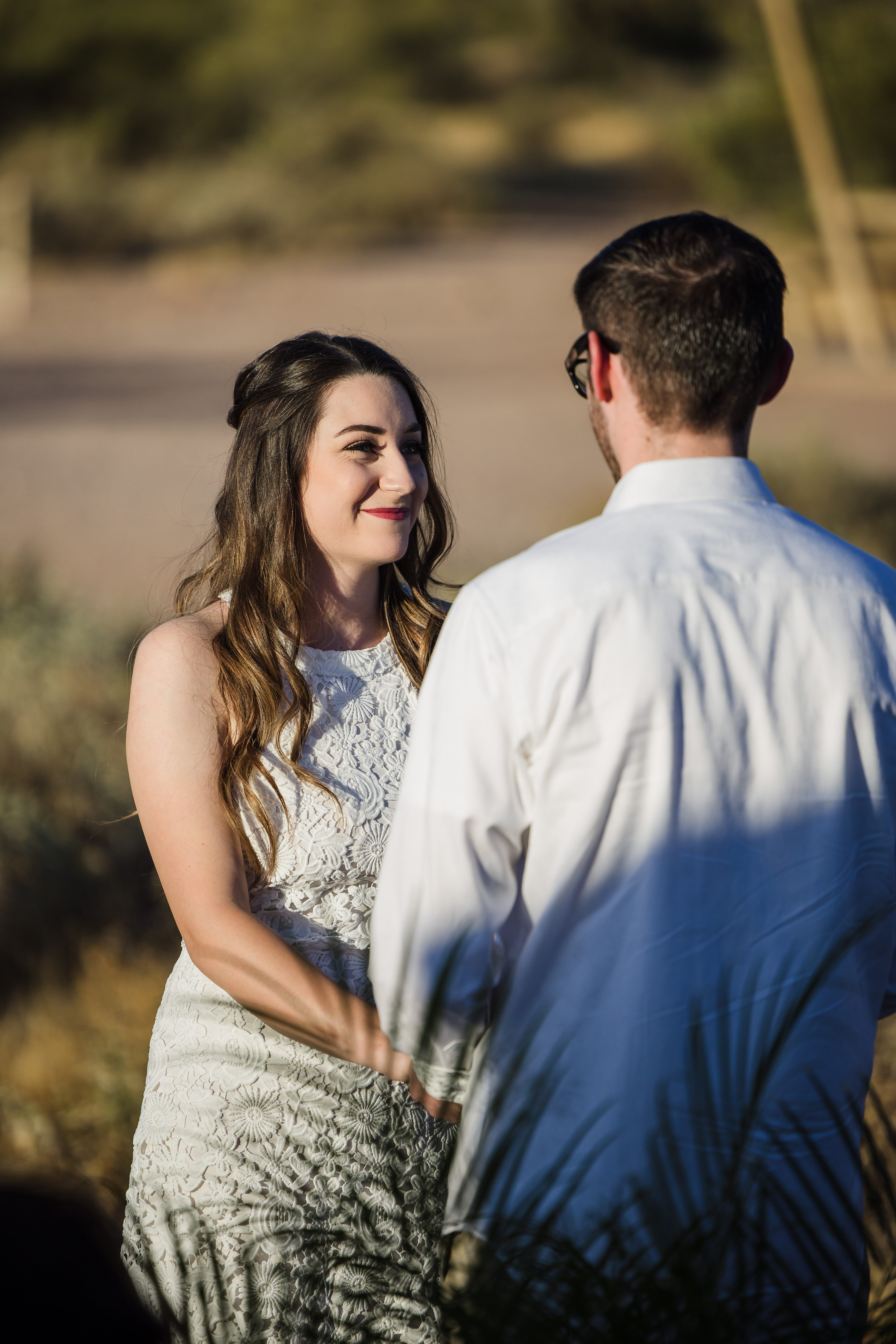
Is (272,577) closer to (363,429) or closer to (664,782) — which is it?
(363,429)

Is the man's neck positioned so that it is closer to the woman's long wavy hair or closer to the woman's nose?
the woman's nose

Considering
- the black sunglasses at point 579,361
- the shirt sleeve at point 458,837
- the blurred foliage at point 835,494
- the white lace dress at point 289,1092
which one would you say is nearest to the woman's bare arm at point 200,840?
the white lace dress at point 289,1092

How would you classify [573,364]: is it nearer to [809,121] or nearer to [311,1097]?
[311,1097]

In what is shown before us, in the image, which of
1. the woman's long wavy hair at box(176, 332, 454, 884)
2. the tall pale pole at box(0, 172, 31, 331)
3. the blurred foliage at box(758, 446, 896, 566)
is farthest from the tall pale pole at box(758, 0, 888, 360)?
the tall pale pole at box(0, 172, 31, 331)

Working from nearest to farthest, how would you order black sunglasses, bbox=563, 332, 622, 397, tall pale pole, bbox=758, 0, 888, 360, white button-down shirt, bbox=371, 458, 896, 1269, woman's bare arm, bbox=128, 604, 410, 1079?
white button-down shirt, bbox=371, 458, 896, 1269
black sunglasses, bbox=563, 332, 622, 397
woman's bare arm, bbox=128, 604, 410, 1079
tall pale pole, bbox=758, 0, 888, 360

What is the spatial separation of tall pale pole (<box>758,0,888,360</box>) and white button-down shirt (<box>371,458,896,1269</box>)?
10872 mm

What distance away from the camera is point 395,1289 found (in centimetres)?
117

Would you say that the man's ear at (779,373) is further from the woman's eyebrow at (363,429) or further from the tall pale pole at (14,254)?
the tall pale pole at (14,254)

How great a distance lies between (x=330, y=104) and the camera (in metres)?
31.8

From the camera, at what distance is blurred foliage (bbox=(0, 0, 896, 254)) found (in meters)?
23.4

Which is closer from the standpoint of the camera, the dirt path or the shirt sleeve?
the shirt sleeve

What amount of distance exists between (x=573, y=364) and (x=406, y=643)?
0.84 meters

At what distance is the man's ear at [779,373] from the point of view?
146cm

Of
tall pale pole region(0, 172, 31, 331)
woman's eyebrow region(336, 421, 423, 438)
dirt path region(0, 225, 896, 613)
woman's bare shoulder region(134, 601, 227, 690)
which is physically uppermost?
tall pale pole region(0, 172, 31, 331)
